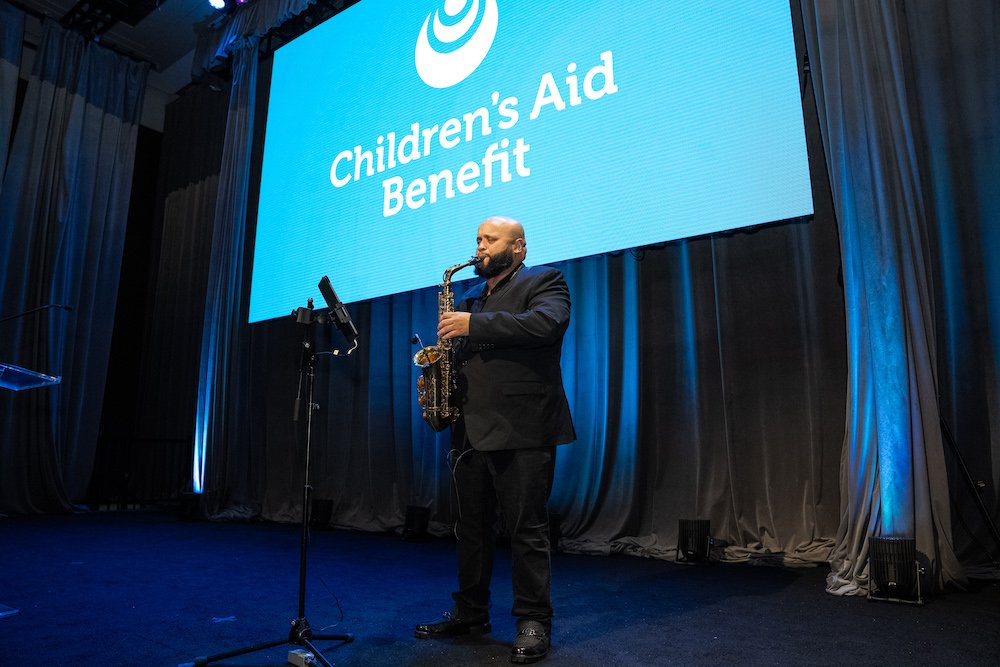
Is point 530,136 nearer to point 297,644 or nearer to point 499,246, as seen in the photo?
point 499,246

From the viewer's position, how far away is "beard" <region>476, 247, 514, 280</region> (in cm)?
241

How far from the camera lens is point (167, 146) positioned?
891cm

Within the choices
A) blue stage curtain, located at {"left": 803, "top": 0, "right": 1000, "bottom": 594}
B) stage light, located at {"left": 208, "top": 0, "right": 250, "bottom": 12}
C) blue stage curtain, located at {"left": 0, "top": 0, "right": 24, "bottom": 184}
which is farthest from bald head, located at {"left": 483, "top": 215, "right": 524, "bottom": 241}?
blue stage curtain, located at {"left": 0, "top": 0, "right": 24, "bottom": 184}

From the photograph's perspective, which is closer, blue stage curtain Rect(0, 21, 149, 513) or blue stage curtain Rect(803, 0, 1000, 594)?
blue stage curtain Rect(803, 0, 1000, 594)

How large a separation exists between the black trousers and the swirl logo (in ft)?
9.93

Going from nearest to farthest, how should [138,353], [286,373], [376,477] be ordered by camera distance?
[376,477] → [286,373] → [138,353]

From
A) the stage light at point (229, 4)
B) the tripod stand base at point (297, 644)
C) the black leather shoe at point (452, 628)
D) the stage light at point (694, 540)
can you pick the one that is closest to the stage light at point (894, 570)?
the stage light at point (694, 540)

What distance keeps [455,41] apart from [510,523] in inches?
139

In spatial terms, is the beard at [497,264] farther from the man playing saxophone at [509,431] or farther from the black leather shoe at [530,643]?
the black leather shoe at [530,643]

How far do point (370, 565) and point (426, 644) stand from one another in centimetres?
176

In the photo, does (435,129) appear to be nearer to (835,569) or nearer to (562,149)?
(562,149)

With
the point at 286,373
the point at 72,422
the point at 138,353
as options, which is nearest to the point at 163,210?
the point at 138,353

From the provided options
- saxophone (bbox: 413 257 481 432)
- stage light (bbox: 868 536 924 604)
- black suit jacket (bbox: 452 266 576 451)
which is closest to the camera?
black suit jacket (bbox: 452 266 576 451)

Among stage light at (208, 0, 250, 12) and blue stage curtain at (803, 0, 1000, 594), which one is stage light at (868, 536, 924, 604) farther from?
stage light at (208, 0, 250, 12)
